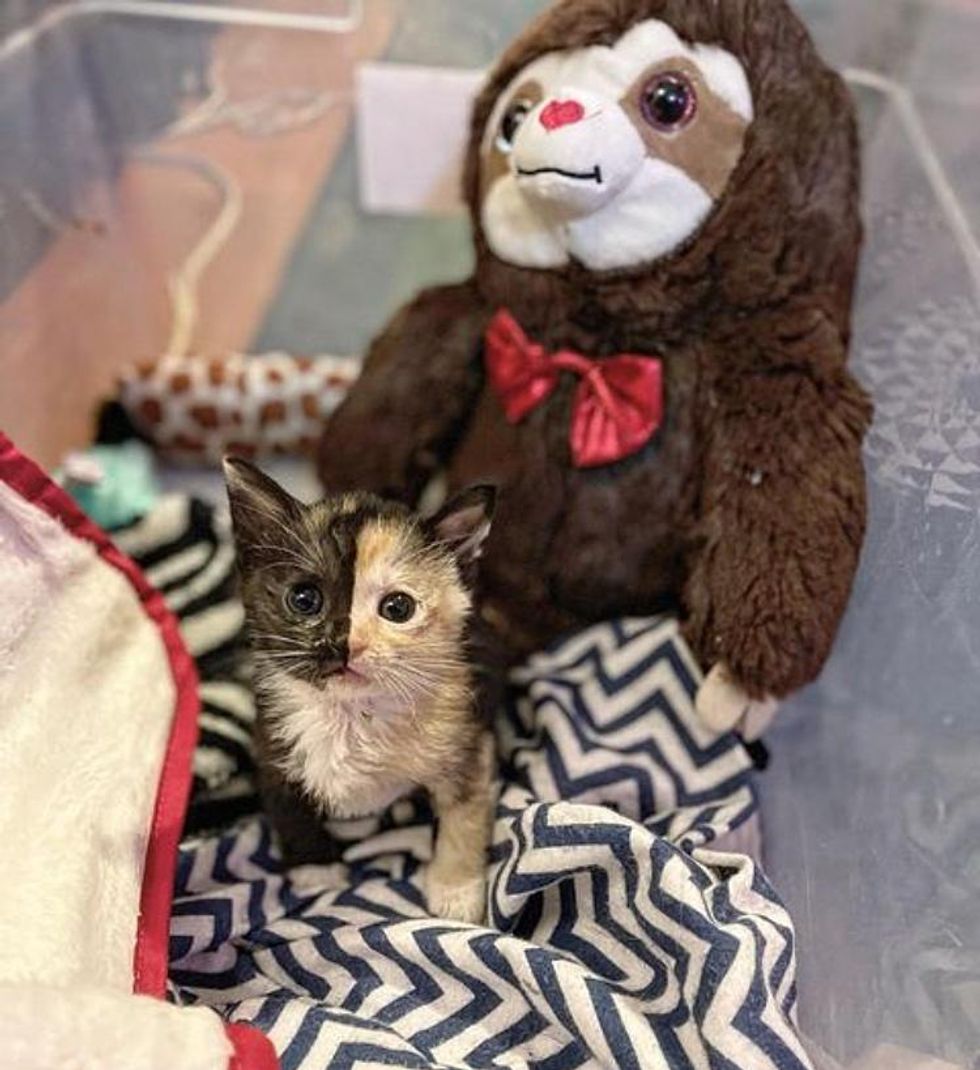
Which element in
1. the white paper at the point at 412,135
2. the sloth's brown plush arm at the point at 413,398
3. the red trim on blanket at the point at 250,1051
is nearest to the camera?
the red trim on blanket at the point at 250,1051

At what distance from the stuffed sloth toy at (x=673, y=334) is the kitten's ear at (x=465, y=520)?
0.17 metres

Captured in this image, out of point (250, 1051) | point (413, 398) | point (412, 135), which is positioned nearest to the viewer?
point (250, 1051)

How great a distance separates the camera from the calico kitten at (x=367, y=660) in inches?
28.7

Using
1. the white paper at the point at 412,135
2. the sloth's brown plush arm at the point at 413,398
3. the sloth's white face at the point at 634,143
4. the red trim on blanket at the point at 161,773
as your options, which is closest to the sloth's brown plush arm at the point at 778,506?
the sloth's white face at the point at 634,143

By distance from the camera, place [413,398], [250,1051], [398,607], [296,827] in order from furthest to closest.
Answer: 1. [413,398]
2. [296,827]
3. [398,607]
4. [250,1051]

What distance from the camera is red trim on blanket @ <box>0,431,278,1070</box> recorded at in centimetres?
70

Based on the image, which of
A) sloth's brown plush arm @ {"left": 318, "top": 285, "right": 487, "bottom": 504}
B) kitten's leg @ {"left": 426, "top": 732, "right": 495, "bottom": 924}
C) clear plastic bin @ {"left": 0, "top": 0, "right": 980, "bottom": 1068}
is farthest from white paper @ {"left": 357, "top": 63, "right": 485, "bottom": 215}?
kitten's leg @ {"left": 426, "top": 732, "right": 495, "bottom": 924}

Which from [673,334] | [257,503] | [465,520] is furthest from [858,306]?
[257,503]

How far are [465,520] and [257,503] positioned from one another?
136mm

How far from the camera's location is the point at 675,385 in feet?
2.99

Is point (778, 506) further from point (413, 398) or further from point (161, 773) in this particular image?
point (161, 773)

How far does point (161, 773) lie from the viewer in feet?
2.73

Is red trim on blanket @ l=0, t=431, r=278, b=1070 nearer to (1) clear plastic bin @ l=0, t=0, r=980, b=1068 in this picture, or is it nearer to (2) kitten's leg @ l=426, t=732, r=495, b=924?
(2) kitten's leg @ l=426, t=732, r=495, b=924

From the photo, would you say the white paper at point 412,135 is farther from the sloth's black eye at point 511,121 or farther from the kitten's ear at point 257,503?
the kitten's ear at point 257,503
